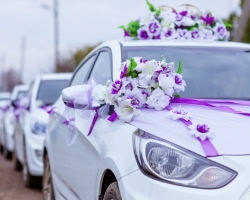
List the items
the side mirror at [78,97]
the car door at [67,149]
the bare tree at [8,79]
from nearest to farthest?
the side mirror at [78,97] < the car door at [67,149] < the bare tree at [8,79]

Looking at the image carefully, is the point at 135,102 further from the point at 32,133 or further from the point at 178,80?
the point at 32,133

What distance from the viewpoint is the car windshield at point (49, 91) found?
10.2 metres

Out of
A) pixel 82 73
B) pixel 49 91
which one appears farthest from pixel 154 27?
pixel 49 91

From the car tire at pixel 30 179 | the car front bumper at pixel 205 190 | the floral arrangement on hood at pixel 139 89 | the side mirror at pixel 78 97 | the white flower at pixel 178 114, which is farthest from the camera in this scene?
the car tire at pixel 30 179

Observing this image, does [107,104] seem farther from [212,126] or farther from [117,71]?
[212,126]

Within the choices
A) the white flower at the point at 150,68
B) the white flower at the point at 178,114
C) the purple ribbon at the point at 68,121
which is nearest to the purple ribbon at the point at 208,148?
the white flower at the point at 178,114

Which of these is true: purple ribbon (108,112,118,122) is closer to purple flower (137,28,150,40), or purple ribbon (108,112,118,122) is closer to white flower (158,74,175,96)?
white flower (158,74,175,96)

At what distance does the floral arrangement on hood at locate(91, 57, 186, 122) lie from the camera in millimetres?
3990

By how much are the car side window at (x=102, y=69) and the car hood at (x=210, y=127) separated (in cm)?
105

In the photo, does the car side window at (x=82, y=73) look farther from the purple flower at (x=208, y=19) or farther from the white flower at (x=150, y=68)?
the purple flower at (x=208, y=19)

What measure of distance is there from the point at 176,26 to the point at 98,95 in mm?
2757

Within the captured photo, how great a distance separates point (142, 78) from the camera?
4.20 metres

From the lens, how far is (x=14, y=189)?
374 inches

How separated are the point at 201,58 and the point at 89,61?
1.26 metres
